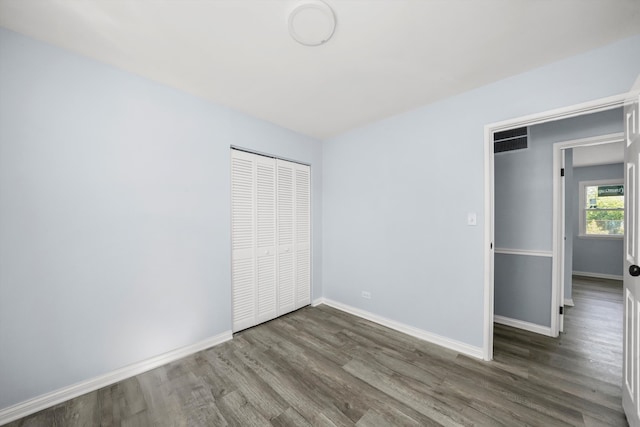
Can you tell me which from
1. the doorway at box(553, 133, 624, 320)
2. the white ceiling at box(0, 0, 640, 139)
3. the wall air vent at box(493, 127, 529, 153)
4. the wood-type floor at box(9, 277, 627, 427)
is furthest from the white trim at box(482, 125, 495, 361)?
the doorway at box(553, 133, 624, 320)

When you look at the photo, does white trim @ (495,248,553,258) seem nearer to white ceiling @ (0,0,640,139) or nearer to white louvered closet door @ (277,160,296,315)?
white ceiling @ (0,0,640,139)

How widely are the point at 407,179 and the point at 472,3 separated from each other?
5.09 feet

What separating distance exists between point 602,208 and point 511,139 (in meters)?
4.63

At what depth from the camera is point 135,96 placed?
193 cm

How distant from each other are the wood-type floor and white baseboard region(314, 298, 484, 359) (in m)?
0.08

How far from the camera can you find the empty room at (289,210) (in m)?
1.46

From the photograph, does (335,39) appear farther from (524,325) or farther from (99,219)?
(524,325)

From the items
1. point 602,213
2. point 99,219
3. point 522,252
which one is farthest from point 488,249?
point 602,213

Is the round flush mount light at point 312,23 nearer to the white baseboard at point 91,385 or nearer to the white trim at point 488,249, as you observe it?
the white trim at point 488,249

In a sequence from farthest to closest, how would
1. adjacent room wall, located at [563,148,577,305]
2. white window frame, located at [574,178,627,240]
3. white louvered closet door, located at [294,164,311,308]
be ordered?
white window frame, located at [574,178,627,240], white louvered closet door, located at [294,164,311,308], adjacent room wall, located at [563,148,577,305]

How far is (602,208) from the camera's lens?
499 centimetres

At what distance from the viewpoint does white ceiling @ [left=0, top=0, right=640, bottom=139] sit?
4.32 ft

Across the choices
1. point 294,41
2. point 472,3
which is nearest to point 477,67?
point 472,3

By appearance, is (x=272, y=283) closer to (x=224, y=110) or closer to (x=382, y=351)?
(x=382, y=351)
